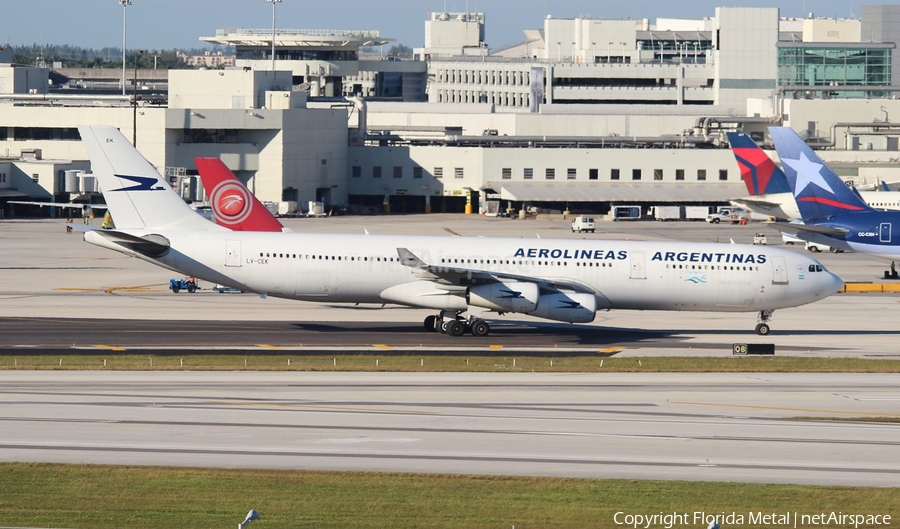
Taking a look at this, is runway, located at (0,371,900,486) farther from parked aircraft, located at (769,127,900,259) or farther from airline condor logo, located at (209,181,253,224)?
parked aircraft, located at (769,127,900,259)

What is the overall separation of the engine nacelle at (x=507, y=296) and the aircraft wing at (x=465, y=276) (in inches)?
15.5

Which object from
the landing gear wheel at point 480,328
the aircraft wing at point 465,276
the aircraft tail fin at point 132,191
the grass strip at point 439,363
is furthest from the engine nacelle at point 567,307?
the aircraft tail fin at point 132,191

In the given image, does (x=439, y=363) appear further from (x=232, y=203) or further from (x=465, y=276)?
(x=232, y=203)

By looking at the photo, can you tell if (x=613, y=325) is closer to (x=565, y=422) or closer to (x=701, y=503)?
(x=565, y=422)

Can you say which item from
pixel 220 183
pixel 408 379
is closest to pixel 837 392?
pixel 408 379

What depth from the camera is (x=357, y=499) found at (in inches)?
1032

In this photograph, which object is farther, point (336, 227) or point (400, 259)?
point (336, 227)

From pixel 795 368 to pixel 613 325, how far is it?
13.2 meters

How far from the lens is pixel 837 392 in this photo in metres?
39.7

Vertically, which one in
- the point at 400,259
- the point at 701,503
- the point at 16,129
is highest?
the point at 16,129

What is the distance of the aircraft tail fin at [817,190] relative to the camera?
2744 inches

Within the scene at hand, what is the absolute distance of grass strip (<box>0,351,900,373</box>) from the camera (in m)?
42.7

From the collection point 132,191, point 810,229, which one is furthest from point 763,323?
point 132,191

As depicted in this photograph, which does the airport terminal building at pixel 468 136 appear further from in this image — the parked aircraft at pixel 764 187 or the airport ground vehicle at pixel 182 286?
the airport ground vehicle at pixel 182 286
